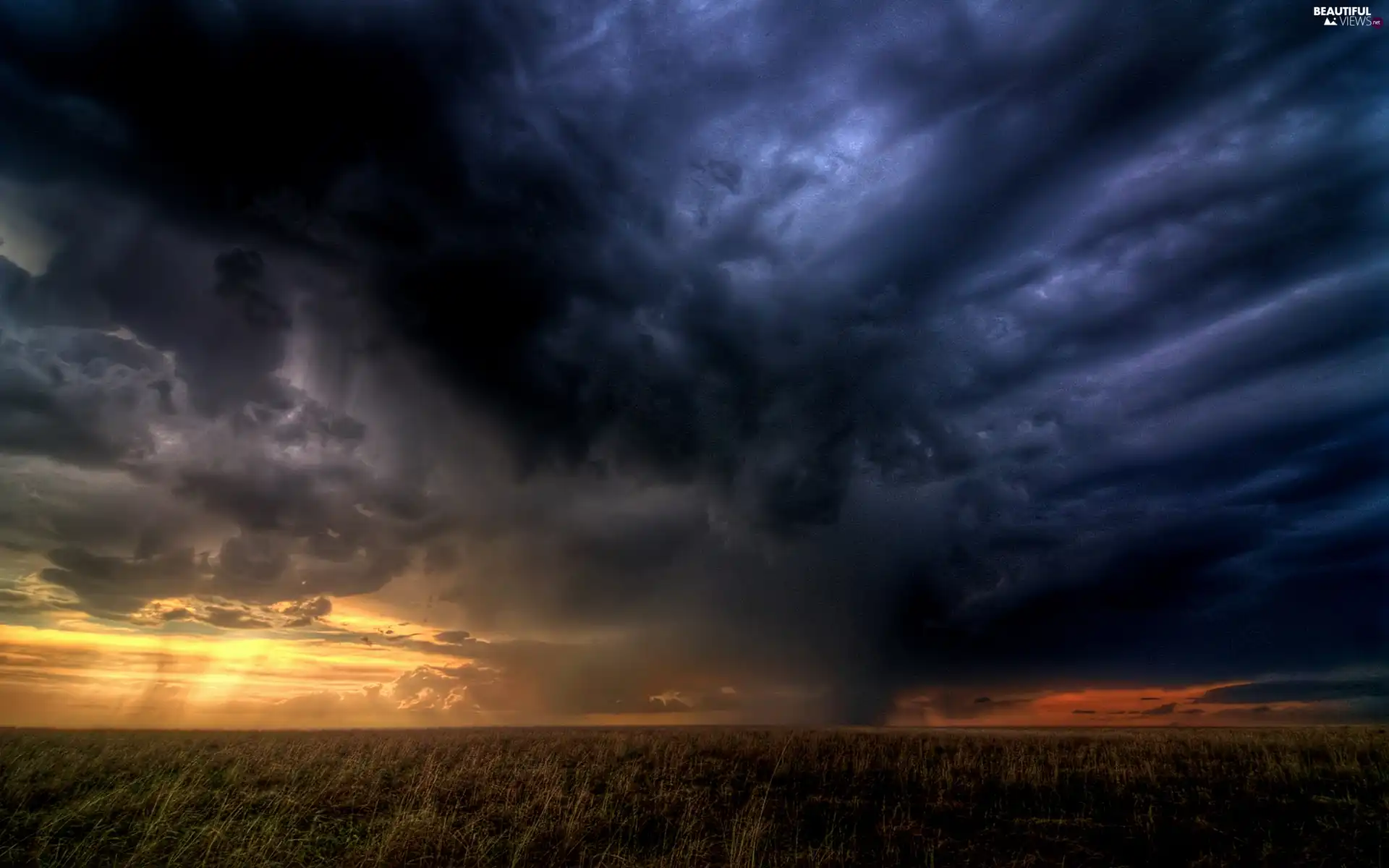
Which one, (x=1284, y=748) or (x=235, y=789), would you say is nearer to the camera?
(x=235, y=789)

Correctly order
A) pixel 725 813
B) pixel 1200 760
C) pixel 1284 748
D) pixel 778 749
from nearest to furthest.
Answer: pixel 725 813, pixel 1200 760, pixel 1284 748, pixel 778 749

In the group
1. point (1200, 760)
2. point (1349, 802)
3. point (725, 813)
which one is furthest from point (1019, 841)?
point (1200, 760)

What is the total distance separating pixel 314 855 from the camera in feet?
46.1

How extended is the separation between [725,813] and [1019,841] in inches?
292

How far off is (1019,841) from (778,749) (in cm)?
1684

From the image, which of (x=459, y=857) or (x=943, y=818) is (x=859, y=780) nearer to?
(x=943, y=818)

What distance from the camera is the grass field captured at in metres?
14.2

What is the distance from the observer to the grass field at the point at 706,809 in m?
14.2

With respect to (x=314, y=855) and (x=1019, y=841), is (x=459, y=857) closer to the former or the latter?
(x=314, y=855)

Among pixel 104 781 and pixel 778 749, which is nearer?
pixel 104 781

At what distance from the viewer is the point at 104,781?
2075 cm

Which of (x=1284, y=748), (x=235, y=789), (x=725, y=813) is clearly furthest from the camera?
(x=1284, y=748)

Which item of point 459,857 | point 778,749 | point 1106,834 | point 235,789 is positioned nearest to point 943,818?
point 1106,834

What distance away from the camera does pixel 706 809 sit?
1852 centimetres
